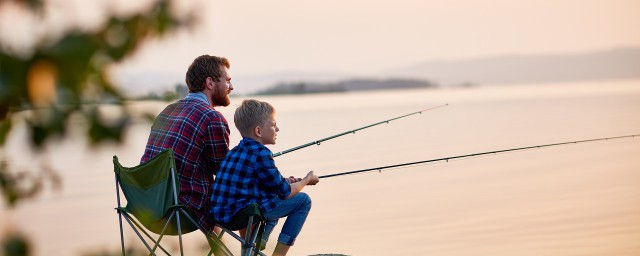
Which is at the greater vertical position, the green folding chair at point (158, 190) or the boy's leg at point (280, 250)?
the green folding chair at point (158, 190)

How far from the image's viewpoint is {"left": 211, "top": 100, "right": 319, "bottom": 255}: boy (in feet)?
12.4

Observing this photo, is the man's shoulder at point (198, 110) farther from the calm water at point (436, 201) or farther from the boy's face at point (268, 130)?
the calm water at point (436, 201)

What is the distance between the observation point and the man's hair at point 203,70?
158 inches

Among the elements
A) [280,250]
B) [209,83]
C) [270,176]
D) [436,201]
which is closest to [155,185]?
[270,176]

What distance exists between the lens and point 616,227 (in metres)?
6.40

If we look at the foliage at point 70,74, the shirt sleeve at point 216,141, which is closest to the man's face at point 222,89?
the shirt sleeve at point 216,141

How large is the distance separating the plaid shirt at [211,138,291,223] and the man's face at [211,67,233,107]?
13.1 inches

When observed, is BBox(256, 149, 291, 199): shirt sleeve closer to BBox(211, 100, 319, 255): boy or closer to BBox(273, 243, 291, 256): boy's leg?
BBox(211, 100, 319, 255): boy

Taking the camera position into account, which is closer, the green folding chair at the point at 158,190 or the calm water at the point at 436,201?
the green folding chair at the point at 158,190

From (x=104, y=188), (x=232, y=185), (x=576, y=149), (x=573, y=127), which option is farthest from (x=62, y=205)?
(x=573, y=127)

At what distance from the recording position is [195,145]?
3.95 m

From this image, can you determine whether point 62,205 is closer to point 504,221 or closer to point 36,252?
point 504,221

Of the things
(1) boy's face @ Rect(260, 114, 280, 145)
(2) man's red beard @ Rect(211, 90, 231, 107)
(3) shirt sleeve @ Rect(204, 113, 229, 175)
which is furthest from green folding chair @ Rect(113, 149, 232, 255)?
(2) man's red beard @ Rect(211, 90, 231, 107)

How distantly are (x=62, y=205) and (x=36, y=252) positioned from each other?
301 inches
